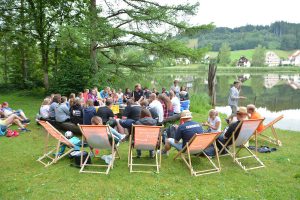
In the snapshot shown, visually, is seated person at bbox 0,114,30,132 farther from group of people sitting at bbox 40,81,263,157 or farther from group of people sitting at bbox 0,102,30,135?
group of people sitting at bbox 40,81,263,157

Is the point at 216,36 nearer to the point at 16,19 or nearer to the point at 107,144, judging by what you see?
the point at 16,19

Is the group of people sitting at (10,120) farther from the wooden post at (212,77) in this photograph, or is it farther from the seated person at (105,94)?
the wooden post at (212,77)

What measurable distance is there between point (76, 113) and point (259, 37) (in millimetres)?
148132

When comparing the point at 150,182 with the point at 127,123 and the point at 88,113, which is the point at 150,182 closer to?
the point at 127,123

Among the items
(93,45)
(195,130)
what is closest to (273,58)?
(93,45)

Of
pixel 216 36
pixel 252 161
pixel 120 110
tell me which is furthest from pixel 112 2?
pixel 216 36

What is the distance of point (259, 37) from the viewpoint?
142 metres

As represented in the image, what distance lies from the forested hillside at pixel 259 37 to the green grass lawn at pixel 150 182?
115 meters

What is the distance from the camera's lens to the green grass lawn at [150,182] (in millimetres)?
4758

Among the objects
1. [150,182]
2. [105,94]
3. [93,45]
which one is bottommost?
[150,182]

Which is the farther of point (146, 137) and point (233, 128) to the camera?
point (233, 128)

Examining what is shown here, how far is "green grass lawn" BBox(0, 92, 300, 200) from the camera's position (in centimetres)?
476

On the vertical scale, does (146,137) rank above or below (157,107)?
below

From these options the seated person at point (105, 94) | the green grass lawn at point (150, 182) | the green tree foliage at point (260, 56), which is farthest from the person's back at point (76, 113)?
the green tree foliage at point (260, 56)
